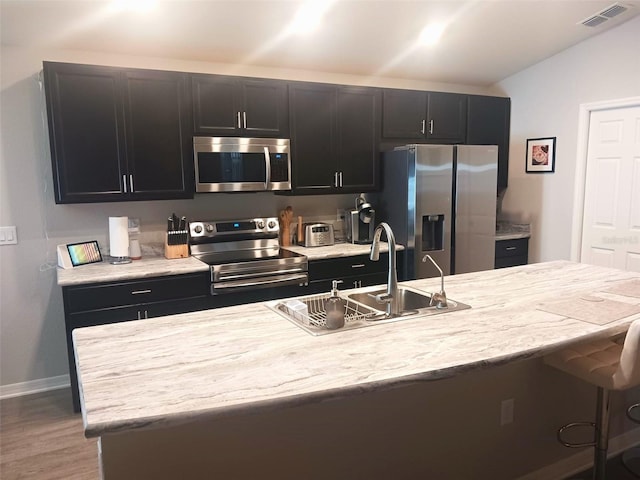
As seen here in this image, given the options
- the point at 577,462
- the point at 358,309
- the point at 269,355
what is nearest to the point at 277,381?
the point at 269,355

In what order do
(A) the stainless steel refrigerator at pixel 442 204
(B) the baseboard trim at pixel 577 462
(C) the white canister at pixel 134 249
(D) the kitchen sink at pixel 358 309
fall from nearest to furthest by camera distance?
(D) the kitchen sink at pixel 358 309 → (B) the baseboard trim at pixel 577 462 → (C) the white canister at pixel 134 249 → (A) the stainless steel refrigerator at pixel 442 204

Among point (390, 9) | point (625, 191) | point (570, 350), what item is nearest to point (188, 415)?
point (570, 350)

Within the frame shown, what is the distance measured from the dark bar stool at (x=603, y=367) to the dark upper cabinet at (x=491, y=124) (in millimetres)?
2804

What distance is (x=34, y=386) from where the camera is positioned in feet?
11.2

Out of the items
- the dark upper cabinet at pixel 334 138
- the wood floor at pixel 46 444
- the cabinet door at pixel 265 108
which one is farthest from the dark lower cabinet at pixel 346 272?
the wood floor at pixel 46 444

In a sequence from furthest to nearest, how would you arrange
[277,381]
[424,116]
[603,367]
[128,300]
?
1. [424,116]
2. [128,300]
3. [603,367]
4. [277,381]

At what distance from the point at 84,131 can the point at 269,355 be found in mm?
2326

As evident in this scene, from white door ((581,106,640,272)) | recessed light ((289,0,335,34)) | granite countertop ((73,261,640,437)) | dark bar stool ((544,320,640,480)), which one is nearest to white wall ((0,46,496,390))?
recessed light ((289,0,335,34))

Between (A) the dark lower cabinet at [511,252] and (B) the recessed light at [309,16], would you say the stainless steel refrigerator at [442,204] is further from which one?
(B) the recessed light at [309,16]

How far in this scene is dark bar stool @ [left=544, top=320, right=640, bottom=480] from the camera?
1.69 meters

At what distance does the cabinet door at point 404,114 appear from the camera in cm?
411

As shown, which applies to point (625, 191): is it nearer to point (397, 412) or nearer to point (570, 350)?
point (570, 350)

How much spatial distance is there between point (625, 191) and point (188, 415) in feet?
13.8

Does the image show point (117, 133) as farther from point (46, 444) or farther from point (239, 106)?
point (46, 444)
